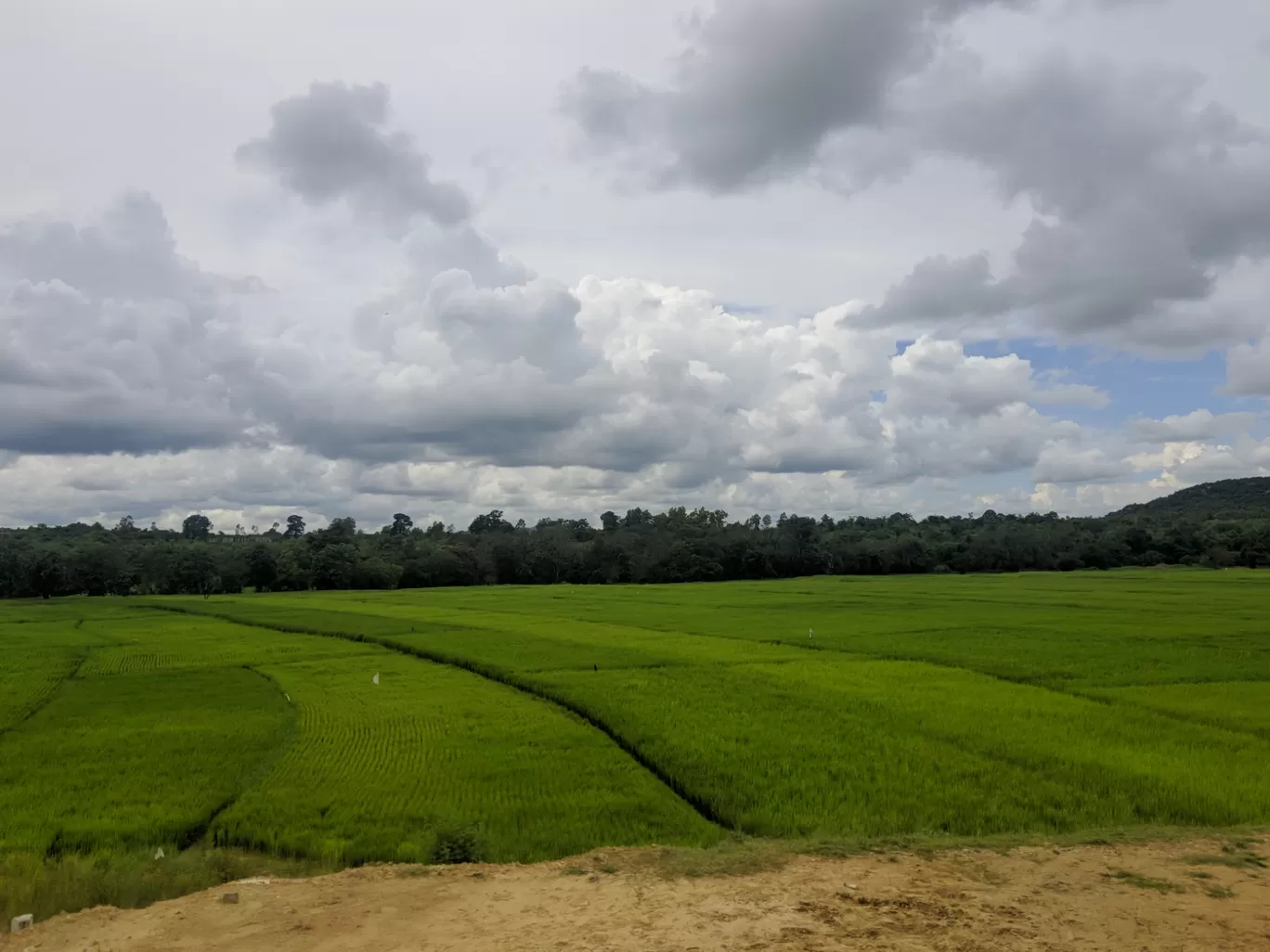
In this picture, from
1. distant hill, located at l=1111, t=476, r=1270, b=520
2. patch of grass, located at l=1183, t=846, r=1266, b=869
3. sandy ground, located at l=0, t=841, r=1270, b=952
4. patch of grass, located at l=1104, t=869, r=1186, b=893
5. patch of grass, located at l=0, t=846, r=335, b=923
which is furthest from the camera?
distant hill, located at l=1111, t=476, r=1270, b=520

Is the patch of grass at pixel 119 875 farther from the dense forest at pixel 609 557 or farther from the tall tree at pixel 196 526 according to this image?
the tall tree at pixel 196 526

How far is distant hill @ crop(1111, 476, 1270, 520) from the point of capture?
165 m

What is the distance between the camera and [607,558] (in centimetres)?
10962

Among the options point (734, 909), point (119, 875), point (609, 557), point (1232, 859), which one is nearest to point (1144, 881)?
point (1232, 859)

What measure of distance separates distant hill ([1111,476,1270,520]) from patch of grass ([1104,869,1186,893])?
17626cm

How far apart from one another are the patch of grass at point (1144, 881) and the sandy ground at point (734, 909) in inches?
0.9

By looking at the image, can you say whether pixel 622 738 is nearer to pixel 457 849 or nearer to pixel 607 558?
pixel 457 849

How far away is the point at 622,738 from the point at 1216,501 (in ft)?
671

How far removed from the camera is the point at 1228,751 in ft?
48.0

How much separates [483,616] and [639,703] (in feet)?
93.0

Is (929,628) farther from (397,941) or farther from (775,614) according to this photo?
(397,941)

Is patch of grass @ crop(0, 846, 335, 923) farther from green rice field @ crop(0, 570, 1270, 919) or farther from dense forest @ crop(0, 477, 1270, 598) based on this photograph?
dense forest @ crop(0, 477, 1270, 598)

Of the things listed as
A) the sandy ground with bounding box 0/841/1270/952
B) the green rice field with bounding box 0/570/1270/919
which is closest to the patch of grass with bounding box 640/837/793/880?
the sandy ground with bounding box 0/841/1270/952

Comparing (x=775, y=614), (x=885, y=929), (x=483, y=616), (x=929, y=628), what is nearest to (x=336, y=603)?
(x=483, y=616)
